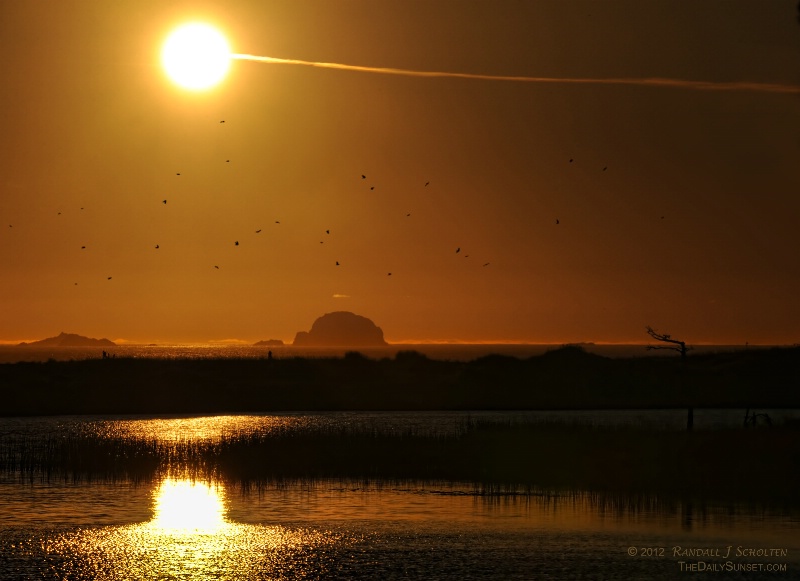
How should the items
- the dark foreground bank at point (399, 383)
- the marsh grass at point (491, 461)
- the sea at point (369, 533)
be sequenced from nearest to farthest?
the sea at point (369, 533), the marsh grass at point (491, 461), the dark foreground bank at point (399, 383)

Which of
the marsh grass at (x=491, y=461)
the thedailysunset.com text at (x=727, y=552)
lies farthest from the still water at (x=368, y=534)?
the marsh grass at (x=491, y=461)

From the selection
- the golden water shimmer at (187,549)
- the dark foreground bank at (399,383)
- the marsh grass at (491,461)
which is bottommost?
the golden water shimmer at (187,549)

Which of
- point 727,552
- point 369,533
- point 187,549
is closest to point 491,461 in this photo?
point 369,533

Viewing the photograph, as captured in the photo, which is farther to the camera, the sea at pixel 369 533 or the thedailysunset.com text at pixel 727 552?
the thedailysunset.com text at pixel 727 552

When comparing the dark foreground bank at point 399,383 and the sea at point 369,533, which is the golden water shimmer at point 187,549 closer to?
the sea at point 369,533

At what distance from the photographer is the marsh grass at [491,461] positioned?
3934 centimetres

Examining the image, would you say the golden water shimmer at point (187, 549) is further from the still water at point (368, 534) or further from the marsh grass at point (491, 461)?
the marsh grass at point (491, 461)

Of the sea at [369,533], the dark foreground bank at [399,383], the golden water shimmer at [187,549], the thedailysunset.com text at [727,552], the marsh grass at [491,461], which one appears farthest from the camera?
the dark foreground bank at [399,383]

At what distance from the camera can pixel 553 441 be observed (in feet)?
158

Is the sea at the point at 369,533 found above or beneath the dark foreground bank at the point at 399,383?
beneath

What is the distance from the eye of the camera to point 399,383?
325ft

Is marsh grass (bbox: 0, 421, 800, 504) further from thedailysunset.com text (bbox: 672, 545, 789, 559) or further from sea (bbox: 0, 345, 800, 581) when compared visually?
thedailysunset.com text (bbox: 672, 545, 789, 559)

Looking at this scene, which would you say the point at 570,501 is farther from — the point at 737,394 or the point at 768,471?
the point at 737,394

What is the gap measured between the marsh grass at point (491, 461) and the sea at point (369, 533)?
1059mm
